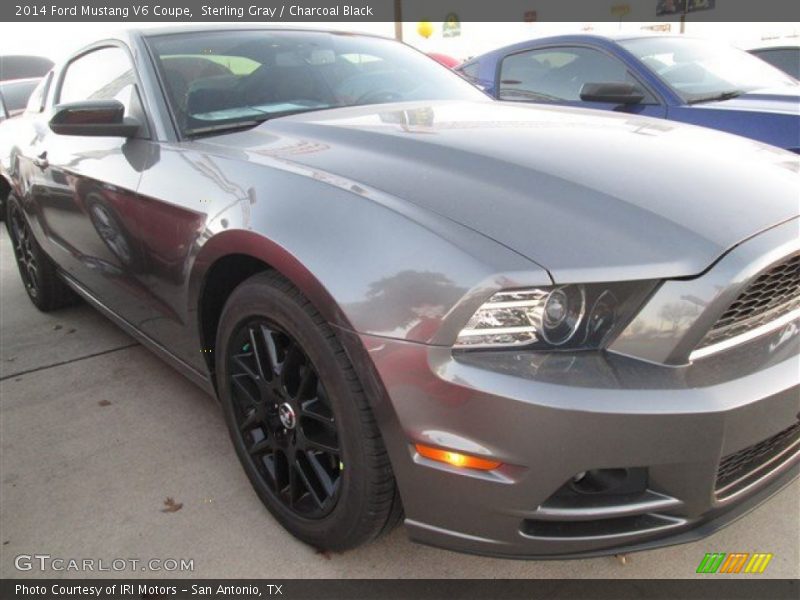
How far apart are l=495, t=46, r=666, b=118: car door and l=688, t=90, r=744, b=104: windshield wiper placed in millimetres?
206

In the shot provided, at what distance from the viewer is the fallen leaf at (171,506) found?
2.16 m

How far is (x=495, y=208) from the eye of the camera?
4.88ft

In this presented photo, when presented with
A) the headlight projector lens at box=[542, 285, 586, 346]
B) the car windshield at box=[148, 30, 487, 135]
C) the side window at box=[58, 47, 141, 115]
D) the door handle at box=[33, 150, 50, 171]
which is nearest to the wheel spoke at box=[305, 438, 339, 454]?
the headlight projector lens at box=[542, 285, 586, 346]

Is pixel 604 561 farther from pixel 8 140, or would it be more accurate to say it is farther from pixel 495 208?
pixel 8 140

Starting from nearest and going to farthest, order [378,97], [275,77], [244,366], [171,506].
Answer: [244,366], [171,506], [275,77], [378,97]

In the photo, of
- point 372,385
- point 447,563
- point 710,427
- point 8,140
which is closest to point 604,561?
point 447,563

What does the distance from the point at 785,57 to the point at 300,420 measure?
23.4 feet

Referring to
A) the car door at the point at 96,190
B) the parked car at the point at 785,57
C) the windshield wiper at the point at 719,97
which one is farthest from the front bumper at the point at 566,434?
the parked car at the point at 785,57

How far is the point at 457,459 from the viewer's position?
1.40 m

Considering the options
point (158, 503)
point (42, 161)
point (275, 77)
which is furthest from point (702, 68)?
point (158, 503)

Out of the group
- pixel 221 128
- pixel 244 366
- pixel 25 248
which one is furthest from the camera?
pixel 25 248

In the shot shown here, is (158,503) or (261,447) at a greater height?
(261,447)

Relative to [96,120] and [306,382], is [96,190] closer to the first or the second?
[96,120]

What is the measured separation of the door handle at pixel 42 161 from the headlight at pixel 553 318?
2.76 m
